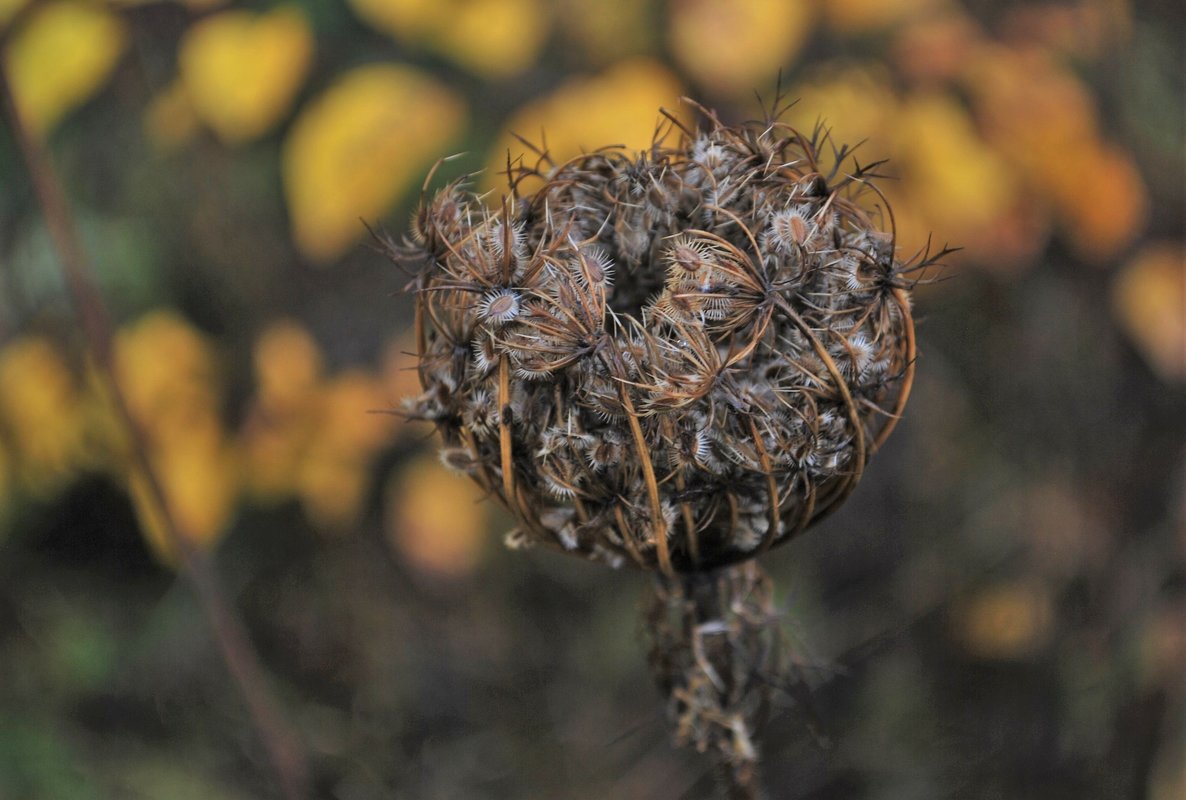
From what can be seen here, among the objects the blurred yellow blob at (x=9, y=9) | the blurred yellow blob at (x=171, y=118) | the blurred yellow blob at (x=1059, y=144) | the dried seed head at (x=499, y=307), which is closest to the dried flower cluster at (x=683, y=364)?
the dried seed head at (x=499, y=307)

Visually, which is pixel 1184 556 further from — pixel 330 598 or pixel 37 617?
pixel 37 617

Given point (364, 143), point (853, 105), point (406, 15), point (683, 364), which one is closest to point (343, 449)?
point (364, 143)

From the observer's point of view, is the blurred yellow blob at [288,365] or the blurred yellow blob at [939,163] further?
the blurred yellow blob at [288,365]

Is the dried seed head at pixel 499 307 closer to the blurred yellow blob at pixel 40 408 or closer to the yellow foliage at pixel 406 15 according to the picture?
the yellow foliage at pixel 406 15

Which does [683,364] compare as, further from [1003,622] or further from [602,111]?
[1003,622]

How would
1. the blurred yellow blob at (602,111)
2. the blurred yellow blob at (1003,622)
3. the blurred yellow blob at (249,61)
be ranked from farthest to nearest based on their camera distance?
the blurred yellow blob at (1003,622) → the blurred yellow blob at (249,61) → the blurred yellow blob at (602,111)

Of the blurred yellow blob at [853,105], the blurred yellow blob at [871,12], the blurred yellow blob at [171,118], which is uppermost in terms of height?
the blurred yellow blob at [871,12]

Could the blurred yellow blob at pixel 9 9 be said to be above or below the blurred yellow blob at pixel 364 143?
above
